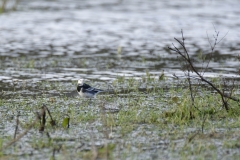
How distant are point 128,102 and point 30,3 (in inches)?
787

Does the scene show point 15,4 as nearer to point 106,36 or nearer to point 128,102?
point 106,36

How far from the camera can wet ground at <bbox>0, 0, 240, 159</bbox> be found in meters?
→ 13.2

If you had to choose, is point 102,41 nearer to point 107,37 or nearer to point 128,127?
point 107,37

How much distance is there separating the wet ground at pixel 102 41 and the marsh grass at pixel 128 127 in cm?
15

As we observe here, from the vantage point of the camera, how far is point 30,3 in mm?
29156

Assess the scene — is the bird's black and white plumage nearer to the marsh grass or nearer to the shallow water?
the marsh grass

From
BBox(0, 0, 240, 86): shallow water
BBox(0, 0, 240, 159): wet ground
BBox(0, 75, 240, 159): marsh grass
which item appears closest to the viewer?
BBox(0, 75, 240, 159): marsh grass

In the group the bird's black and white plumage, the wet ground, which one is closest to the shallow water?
the wet ground

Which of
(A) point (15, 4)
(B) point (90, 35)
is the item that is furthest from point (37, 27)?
(A) point (15, 4)

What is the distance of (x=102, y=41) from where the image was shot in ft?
62.1

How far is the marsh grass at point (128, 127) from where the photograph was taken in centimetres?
718

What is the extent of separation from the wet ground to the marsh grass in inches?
6.0

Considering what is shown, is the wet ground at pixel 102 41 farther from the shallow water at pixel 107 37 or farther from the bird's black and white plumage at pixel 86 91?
the bird's black and white plumage at pixel 86 91

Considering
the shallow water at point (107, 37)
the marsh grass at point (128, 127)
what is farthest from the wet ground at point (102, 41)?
the marsh grass at point (128, 127)
